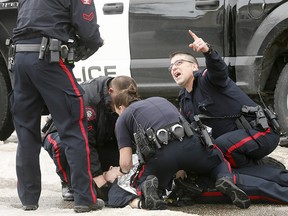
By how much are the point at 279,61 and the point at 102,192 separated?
221 centimetres

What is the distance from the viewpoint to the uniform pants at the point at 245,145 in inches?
226

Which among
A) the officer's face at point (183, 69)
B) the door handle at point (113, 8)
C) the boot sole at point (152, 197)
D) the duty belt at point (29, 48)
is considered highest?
the duty belt at point (29, 48)

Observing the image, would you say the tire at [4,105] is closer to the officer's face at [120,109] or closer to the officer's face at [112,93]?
the officer's face at [112,93]

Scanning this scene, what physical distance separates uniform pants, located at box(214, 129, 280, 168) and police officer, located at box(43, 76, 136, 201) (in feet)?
2.33

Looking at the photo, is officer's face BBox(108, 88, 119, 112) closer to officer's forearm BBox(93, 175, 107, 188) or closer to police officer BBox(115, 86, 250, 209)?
police officer BBox(115, 86, 250, 209)

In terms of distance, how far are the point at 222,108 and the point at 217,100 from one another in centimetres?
6

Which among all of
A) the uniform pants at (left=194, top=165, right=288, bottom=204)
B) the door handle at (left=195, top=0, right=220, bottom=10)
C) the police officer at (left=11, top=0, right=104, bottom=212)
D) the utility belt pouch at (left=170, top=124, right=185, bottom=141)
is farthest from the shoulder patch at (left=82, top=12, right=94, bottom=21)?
the door handle at (left=195, top=0, right=220, bottom=10)

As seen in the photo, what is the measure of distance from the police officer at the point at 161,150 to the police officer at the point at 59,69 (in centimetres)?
27

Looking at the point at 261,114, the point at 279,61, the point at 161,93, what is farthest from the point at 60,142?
the point at 279,61

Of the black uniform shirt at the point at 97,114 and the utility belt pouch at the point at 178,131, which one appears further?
the black uniform shirt at the point at 97,114

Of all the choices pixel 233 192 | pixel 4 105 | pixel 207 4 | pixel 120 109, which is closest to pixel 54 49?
pixel 120 109

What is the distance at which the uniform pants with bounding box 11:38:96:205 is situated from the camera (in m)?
5.36

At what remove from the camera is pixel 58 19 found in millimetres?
5383

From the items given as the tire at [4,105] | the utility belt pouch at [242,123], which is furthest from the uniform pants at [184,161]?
the tire at [4,105]
